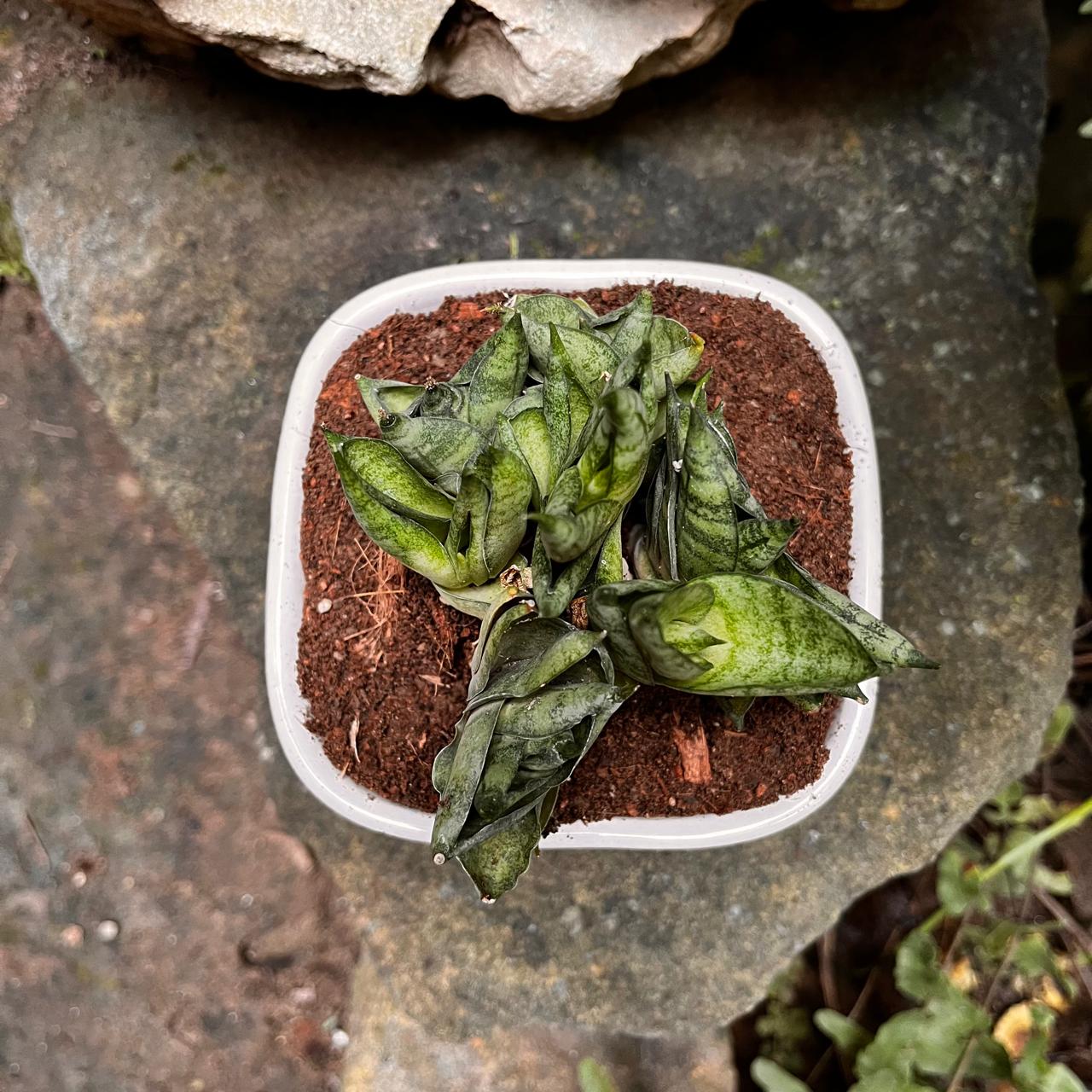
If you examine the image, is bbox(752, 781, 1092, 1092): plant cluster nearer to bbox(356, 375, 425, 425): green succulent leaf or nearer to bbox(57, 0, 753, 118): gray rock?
bbox(356, 375, 425, 425): green succulent leaf

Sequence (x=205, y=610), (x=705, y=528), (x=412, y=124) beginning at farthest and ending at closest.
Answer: (x=205, y=610), (x=412, y=124), (x=705, y=528)

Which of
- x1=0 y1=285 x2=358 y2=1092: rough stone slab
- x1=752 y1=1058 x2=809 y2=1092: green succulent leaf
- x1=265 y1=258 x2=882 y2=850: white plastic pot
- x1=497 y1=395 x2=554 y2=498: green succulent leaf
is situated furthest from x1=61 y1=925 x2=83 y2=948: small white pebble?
x1=497 y1=395 x2=554 y2=498: green succulent leaf

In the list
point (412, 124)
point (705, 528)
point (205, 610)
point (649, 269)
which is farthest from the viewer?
point (205, 610)

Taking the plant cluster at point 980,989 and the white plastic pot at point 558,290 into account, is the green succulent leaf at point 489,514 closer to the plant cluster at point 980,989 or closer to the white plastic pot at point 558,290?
the white plastic pot at point 558,290

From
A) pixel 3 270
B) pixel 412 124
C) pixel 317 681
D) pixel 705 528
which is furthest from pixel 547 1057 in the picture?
pixel 3 270

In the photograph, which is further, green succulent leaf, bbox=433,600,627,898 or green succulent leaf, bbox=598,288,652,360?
green succulent leaf, bbox=598,288,652,360

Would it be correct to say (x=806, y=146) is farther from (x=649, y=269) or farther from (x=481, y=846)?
(x=481, y=846)

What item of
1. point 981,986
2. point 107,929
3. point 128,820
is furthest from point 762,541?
point 107,929
